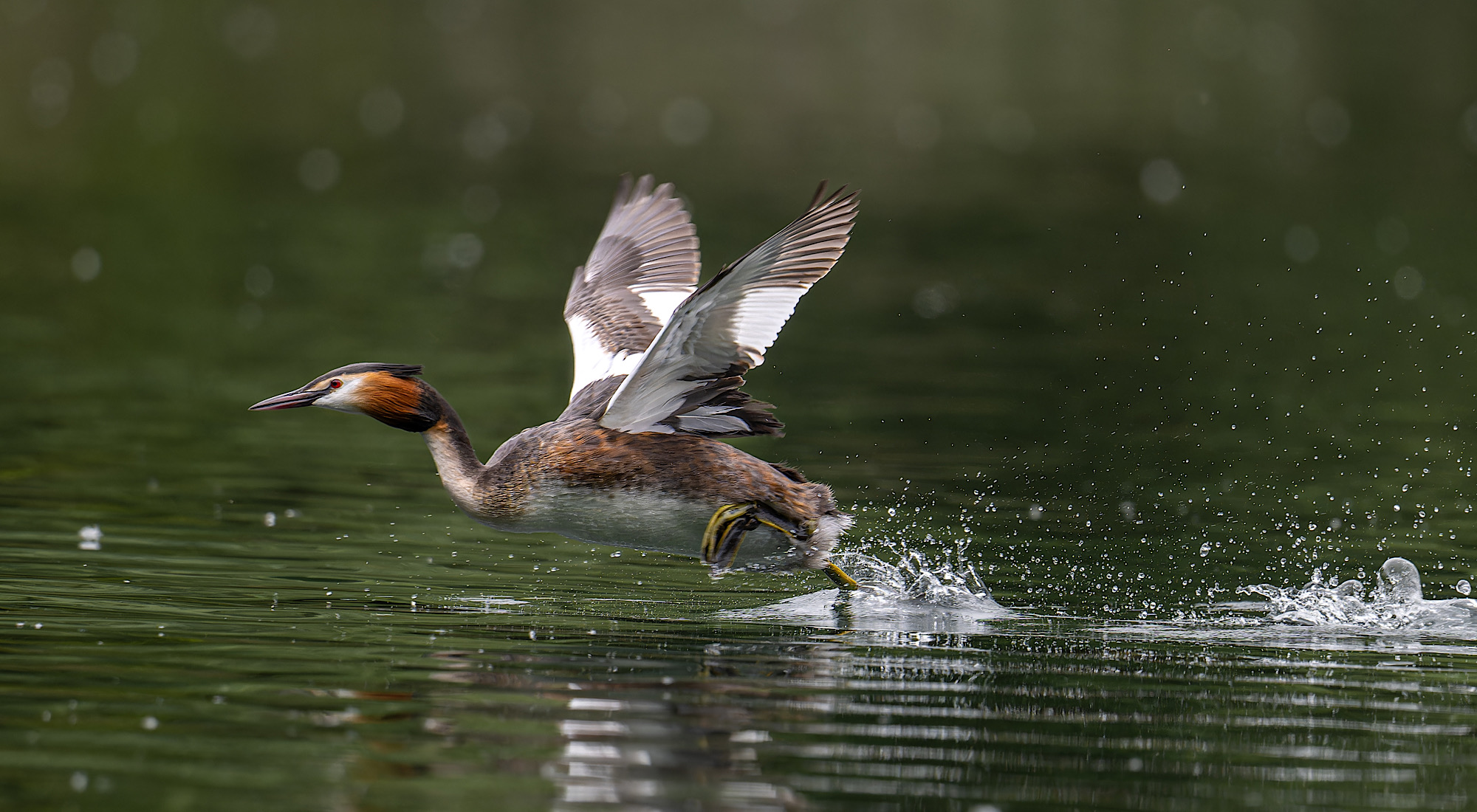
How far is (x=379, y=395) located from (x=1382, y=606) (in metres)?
5.19

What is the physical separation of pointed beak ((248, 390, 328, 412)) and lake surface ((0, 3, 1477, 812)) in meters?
0.98

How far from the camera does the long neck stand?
9359 millimetres

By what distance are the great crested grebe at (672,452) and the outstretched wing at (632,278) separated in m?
1.40

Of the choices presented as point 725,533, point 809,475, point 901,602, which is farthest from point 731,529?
point 809,475

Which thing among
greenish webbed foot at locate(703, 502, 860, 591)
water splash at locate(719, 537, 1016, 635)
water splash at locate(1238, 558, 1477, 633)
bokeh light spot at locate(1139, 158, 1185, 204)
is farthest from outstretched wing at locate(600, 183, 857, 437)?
bokeh light spot at locate(1139, 158, 1185, 204)

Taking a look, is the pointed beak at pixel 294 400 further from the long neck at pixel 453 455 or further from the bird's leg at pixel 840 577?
the bird's leg at pixel 840 577

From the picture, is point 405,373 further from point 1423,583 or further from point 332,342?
point 332,342

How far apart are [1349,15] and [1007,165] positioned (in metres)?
21.1

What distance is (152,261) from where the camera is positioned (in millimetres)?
23516

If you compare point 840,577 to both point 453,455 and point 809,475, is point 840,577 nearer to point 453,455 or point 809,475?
point 453,455

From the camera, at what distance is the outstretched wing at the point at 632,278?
11.0 m

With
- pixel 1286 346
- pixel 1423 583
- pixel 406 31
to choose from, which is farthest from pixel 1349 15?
pixel 1423 583

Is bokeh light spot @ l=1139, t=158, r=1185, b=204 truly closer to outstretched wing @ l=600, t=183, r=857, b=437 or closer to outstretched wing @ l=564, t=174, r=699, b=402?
outstretched wing @ l=564, t=174, r=699, b=402

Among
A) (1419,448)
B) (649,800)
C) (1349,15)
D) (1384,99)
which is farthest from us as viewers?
(1349,15)
